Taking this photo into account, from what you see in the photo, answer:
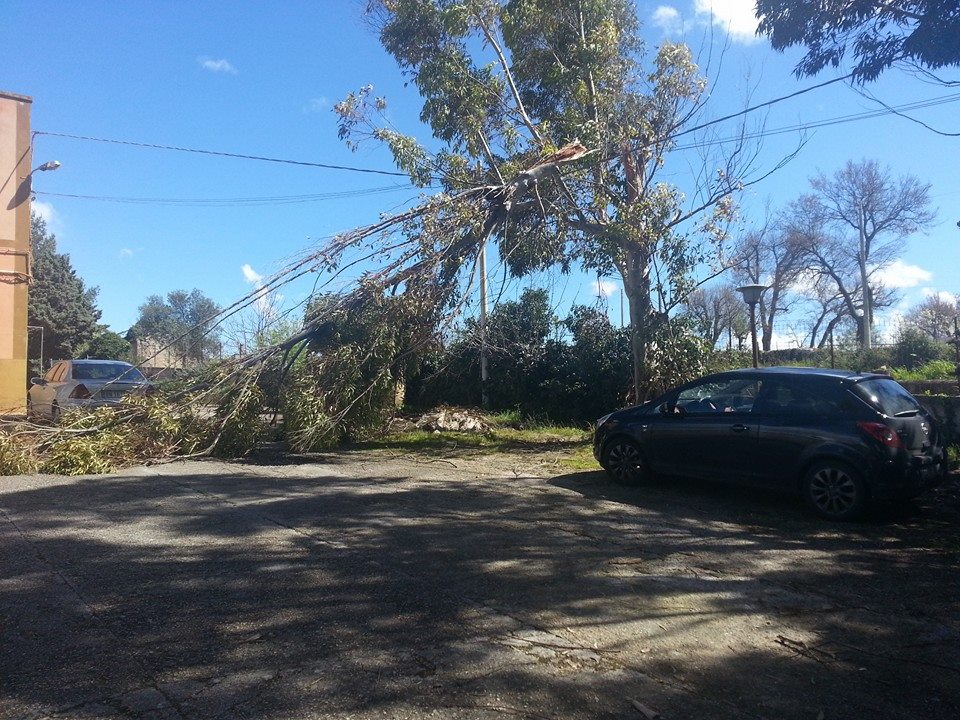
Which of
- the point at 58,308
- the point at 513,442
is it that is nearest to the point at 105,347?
the point at 58,308

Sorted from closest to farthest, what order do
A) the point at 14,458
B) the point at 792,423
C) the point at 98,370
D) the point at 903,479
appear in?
1. the point at 903,479
2. the point at 792,423
3. the point at 14,458
4. the point at 98,370

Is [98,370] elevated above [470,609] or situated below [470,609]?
above

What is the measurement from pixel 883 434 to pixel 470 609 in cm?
468

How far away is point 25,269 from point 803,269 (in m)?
32.9

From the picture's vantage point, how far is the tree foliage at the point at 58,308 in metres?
36.9

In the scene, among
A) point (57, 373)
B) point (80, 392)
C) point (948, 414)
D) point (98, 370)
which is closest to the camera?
point (948, 414)

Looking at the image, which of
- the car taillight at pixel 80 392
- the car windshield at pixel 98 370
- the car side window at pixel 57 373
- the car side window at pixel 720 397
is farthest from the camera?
the car side window at pixel 57 373

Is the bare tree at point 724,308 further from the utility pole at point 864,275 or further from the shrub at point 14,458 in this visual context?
the shrub at point 14,458

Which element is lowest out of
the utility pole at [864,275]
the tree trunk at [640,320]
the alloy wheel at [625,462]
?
the alloy wheel at [625,462]

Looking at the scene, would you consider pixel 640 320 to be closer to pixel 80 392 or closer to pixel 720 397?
pixel 720 397

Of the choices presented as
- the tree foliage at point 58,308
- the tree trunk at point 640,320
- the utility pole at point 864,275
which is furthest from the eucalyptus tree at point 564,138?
the tree foliage at point 58,308

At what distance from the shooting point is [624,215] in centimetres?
1330

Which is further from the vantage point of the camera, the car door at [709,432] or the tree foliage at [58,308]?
the tree foliage at [58,308]

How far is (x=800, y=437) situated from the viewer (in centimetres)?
772
